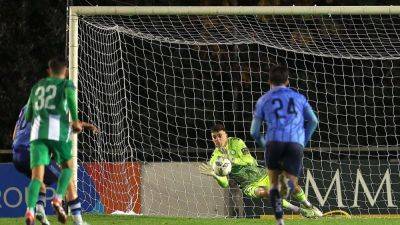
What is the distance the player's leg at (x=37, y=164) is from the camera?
10828mm

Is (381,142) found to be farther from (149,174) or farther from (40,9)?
(40,9)

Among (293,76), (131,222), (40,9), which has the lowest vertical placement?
(131,222)

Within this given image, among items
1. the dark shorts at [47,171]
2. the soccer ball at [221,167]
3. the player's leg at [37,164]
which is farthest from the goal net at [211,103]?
the player's leg at [37,164]

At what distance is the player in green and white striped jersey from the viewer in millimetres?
10969

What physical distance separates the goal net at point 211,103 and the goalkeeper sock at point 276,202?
15.1 ft

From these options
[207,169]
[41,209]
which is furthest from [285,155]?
[207,169]

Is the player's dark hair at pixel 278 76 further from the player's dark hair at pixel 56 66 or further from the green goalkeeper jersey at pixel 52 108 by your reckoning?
the player's dark hair at pixel 56 66

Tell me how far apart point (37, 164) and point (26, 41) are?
10.7m

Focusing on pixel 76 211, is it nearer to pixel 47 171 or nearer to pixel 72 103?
pixel 47 171

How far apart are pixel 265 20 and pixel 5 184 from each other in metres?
4.89

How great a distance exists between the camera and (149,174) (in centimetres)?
1719

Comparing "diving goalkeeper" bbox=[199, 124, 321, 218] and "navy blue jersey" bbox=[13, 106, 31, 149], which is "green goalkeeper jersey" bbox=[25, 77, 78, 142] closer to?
"navy blue jersey" bbox=[13, 106, 31, 149]

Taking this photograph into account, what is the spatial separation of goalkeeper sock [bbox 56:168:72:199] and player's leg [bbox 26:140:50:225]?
174 mm

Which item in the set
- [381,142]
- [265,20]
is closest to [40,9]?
[265,20]
